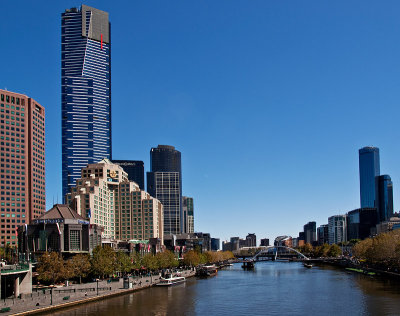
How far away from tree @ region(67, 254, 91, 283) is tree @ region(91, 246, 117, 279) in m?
2.40

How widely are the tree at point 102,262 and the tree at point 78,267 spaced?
240 centimetres

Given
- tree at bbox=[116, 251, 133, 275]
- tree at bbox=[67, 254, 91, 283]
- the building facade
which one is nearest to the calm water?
tree at bbox=[67, 254, 91, 283]

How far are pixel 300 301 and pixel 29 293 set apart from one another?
61439mm

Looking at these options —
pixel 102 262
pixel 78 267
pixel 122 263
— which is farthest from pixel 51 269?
pixel 122 263

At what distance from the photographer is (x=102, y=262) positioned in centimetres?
15612

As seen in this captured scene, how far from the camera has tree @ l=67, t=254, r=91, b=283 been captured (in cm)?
14750

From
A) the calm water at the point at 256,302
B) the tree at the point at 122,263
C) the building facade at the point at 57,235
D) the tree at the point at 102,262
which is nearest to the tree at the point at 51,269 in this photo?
the tree at the point at 102,262

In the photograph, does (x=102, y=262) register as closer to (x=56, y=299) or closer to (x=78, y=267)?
(x=78, y=267)

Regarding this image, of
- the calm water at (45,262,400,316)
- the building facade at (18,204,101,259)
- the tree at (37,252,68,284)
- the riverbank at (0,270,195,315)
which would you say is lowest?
the calm water at (45,262,400,316)

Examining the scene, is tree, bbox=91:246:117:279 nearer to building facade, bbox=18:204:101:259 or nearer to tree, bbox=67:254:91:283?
tree, bbox=67:254:91:283

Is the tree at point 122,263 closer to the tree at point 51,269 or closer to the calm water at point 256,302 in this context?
the calm water at point 256,302

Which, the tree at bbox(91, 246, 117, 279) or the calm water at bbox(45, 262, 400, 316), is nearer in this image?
the calm water at bbox(45, 262, 400, 316)

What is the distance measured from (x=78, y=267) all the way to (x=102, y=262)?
8.06 m

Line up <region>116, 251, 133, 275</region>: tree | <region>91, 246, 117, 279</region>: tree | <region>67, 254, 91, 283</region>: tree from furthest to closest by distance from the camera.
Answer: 1. <region>116, 251, 133, 275</region>: tree
2. <region>91, 246, 117, 279</region>: tree
3. <region>67, 254, 91, 283</region>: tree
